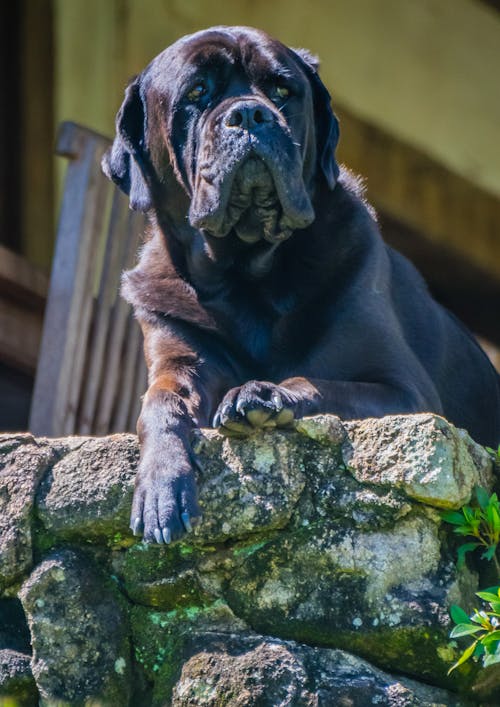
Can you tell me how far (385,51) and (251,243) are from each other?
4.67 meters

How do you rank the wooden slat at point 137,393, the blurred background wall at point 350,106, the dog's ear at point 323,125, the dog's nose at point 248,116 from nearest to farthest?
the dog's nose at point 248,116, the dog's ear at point 323,125, the wooden slat at point 137,393, the blurred background wall at point 350,106

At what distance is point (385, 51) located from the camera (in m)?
8.46

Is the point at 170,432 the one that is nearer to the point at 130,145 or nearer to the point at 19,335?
the point at 130,145

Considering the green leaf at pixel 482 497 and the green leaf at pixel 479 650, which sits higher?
the green leaf at pixel 482 497

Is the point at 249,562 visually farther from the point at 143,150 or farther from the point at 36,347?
the point at 36,347

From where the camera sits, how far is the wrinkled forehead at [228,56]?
407 centimetres

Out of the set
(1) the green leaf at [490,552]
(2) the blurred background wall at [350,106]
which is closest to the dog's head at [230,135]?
(1) the green leaf at [490,552]

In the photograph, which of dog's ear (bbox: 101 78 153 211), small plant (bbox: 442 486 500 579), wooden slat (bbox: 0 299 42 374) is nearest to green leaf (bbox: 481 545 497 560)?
small plant (bbox: 442 486 500 579)

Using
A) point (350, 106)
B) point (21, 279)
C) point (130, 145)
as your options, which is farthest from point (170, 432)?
point (350, 106)

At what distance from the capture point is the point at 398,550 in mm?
3070

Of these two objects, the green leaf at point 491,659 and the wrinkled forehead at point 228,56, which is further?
the wrinkled forehead at point 228,56

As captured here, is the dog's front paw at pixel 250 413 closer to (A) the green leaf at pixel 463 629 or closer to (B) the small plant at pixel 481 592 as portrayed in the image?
(B) the small plant at pixel 481 592

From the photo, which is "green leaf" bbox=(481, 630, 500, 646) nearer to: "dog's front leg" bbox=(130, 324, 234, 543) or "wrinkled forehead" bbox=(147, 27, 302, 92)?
"dog's front leg" bbox=(130, 324, 234, 543)

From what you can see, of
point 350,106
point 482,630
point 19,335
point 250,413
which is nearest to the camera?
point 482,630
